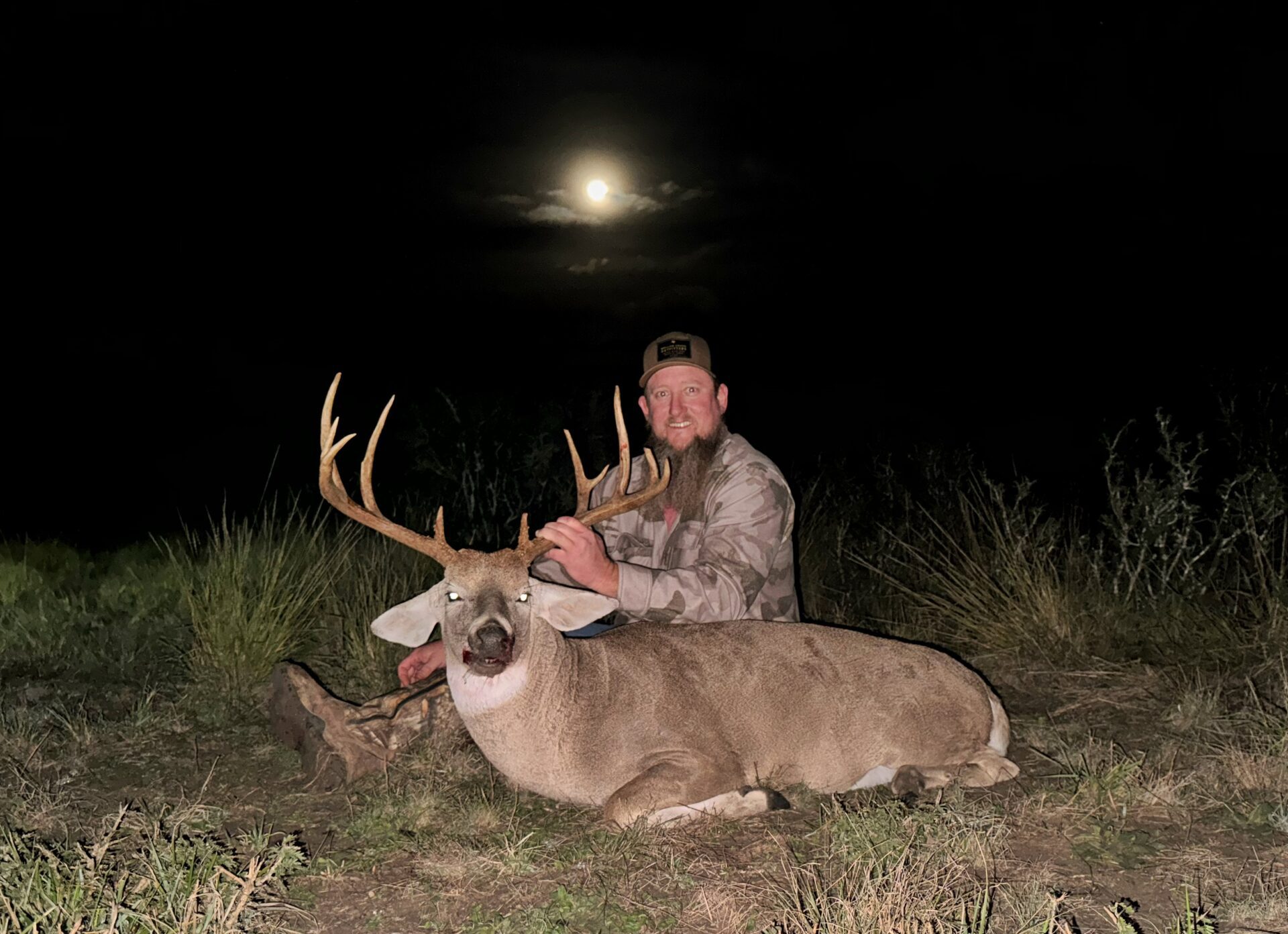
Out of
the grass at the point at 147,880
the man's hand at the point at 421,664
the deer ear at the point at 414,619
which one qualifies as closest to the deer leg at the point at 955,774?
the deer ear at the point at 414,619

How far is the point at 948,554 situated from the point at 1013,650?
131cm

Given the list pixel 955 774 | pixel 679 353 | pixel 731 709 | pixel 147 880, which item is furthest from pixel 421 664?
pixel 955 774

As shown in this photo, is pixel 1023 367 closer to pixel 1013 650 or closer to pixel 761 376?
pixel 761 376

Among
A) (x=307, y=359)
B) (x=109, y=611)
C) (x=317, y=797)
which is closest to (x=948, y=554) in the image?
(x=317, y=797)

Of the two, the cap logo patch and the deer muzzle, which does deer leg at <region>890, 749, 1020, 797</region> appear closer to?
the deer muzzle

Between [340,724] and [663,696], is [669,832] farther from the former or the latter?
[340,724]

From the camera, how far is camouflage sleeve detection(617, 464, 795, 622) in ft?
14.4

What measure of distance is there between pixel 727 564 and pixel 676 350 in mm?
1086

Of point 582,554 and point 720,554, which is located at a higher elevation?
point 582,554

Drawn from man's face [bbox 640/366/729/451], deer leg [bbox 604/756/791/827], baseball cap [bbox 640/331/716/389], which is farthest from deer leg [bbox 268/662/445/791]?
baseball cap [bbox 640/331/716/389]

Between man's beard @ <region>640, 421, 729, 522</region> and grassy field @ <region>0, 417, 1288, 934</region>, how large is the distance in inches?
53.7

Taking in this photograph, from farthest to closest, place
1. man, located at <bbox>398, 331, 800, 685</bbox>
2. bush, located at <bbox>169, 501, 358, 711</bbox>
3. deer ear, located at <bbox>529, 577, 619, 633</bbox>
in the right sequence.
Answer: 1. bush, located at <bbox>169, 501, 358, 711</bbox>
2. man, located at <bbox>398, 331, 800, 685</bbox>
3. deer ear, located at <bbox>529, 577, 619, 633</bbox>

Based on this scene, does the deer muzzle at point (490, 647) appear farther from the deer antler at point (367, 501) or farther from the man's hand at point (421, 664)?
the man's hand at point (421, 664)

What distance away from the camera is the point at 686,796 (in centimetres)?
370
